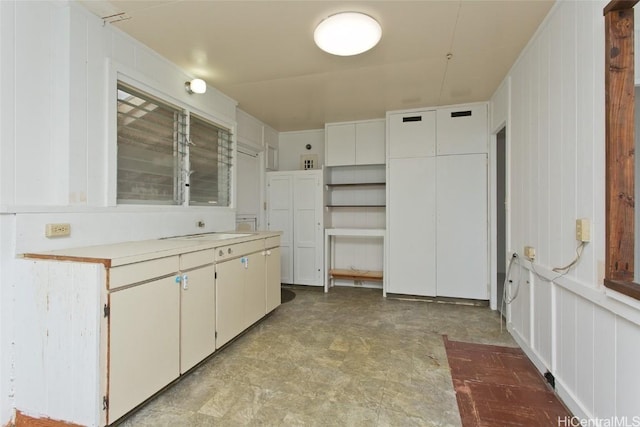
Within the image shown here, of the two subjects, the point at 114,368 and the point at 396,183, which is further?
the point at 396,183

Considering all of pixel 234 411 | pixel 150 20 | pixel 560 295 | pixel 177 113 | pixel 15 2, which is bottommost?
pixel 234 411

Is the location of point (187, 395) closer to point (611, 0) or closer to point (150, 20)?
point (150, 20)

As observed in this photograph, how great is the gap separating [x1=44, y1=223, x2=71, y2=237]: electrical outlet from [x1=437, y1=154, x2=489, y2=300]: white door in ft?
12.5

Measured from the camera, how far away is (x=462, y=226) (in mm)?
3957

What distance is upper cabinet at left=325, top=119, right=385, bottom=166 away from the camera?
455 centimetres

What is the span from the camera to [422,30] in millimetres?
2297

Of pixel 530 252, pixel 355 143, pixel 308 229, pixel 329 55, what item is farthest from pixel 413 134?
pixel 530 252

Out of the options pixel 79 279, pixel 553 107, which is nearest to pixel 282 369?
pixel 79 279

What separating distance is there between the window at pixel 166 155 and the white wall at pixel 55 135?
0.47 feet

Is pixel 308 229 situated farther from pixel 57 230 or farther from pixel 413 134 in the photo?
pixel 57 230

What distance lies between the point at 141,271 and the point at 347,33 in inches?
81.7

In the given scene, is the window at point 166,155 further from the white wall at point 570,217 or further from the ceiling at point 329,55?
the white wall at point 570,217

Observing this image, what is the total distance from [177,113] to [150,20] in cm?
87

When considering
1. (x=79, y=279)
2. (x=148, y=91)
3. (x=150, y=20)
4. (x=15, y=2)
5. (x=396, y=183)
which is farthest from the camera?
(x=396, y=183)
